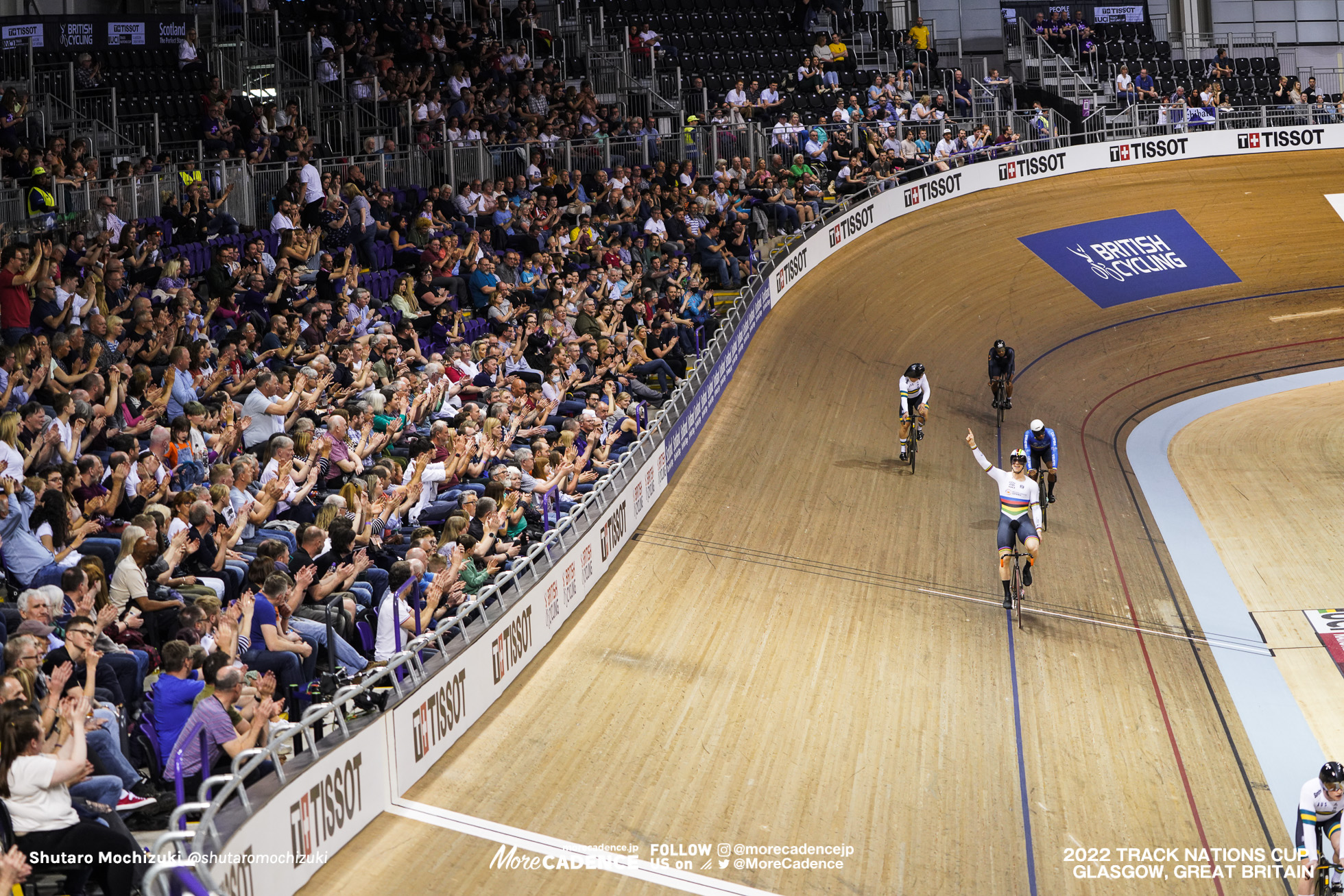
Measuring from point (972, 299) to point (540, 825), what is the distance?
Result: 1548cm

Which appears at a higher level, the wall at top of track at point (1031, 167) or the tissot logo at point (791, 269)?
the wall at top of track at point (1031, 167)

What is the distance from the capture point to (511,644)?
8734 millimetres

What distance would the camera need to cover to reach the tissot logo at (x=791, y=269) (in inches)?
738

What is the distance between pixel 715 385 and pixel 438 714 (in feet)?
26.7

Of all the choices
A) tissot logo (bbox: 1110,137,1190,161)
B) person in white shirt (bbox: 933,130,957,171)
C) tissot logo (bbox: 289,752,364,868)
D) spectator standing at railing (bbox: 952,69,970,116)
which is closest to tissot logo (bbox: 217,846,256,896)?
tissot logo (bbox: 289,752,364,868)

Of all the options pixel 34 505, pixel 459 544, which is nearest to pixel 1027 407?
pixel 459 544

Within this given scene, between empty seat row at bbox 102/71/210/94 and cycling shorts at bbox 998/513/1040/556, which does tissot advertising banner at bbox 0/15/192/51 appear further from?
cycling shorts at bbox 998/513/1040/556

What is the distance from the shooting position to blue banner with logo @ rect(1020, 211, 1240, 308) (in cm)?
2216

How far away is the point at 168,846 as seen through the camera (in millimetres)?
4871

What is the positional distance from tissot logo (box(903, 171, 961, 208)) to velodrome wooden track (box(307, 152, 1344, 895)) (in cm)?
477

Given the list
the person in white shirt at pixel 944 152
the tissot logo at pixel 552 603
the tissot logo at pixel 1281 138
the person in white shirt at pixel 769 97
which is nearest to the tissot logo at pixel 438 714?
the tissot logo at pixel 552 603

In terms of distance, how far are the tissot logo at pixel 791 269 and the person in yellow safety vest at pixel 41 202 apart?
32.3ft

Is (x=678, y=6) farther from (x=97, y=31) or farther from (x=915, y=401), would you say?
(x=915, y=401)

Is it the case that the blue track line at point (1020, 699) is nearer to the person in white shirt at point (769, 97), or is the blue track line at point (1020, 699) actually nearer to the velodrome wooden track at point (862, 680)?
the velodrome wooden track at point (862, 680)
